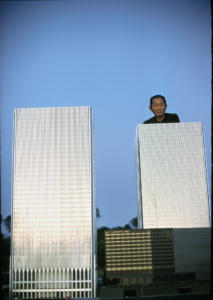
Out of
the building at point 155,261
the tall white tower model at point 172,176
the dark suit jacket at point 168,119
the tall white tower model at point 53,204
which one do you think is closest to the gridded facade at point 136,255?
the building at point 155,261

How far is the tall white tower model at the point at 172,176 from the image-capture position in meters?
87.5

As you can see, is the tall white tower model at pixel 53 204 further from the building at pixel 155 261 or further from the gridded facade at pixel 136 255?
the building at pixel 155 261

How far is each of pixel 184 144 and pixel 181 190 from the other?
12.3 metres

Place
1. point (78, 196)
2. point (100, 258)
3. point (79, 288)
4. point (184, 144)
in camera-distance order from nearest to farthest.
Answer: point (79, 288)
point (78, 196)
point (100, 258)
point (184, 144)

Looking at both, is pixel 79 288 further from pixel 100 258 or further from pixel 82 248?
pixel 100 258

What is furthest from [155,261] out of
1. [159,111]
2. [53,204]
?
[159,111]

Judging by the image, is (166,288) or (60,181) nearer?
(166,288)

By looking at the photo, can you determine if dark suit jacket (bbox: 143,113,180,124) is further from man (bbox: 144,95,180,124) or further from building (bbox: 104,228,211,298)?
building (bbox: 104,228,211,298)

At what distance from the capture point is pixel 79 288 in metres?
68.2

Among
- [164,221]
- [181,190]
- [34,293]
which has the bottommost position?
[34,293]

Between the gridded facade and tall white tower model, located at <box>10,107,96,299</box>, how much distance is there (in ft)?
13.9

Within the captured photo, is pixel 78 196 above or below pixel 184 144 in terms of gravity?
below

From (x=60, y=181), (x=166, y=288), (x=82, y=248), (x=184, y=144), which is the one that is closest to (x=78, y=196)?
(x=60, y=181)

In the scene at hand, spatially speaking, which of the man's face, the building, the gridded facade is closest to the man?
the man's face
